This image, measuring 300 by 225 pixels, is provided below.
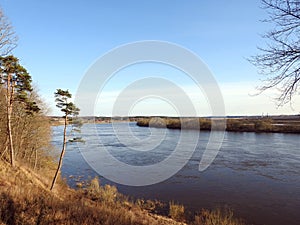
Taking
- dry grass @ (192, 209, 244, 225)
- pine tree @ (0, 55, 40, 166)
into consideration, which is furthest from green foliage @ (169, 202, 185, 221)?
pine tree @ (0, 55, 40, 166)

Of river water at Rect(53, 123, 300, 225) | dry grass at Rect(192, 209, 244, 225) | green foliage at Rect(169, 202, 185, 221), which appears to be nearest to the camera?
dry grass at Rect(192, 209, 244, 225)

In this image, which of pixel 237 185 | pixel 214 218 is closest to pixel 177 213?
pixel 214 218

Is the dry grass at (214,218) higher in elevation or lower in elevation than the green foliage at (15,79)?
lower

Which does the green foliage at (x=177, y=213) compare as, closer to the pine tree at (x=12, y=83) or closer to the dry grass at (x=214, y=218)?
the dry grass at (x=214, y=218)

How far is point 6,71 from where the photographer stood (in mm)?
12312

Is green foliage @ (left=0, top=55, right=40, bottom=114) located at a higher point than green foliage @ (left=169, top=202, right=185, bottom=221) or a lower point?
higher

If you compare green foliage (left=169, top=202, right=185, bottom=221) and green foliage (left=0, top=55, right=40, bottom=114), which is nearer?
green foliage (left=169, top=202, right=185, bottom=221)

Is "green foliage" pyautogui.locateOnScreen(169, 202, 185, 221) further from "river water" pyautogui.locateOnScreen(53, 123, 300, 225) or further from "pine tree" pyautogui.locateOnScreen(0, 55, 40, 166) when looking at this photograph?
"pine tree" pyautogui.locateOnScreen(0, 55, 40, 166)

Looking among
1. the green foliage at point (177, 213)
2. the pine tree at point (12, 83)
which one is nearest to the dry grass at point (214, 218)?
the green foliage at point (177, 213)

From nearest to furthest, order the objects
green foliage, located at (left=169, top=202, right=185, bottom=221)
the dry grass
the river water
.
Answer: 1. the dry grass
2. green foliage, located at (left=169, top=202, right=185, bottom=221)
3. the river water

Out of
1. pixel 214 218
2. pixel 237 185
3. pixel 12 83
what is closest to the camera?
pixel 214 218

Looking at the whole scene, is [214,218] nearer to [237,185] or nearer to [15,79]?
[237,185]

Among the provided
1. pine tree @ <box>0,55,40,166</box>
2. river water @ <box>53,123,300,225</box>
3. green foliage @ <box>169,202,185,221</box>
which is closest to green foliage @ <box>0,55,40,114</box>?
pine tree @ <box>0,55,40,166</box>

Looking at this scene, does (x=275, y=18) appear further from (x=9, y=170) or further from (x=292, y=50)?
(x=9, y=170)
